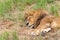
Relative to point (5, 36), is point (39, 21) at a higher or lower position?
higher

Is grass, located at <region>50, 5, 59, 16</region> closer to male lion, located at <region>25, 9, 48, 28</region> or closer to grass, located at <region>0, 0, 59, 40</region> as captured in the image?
grass, located at <region>0, 0, 59, 40</region>

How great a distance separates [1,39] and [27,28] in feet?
2.77

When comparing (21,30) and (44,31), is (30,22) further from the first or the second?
(44,31)

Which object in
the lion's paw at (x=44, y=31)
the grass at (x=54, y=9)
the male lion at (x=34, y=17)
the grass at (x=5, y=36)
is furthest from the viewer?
the grass at (x=54, y=9)

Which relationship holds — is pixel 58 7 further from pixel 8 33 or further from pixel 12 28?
pixel 8 33

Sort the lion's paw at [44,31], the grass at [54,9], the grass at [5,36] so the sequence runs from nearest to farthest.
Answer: the grass at [5,36]
the lion's paw at [44,31]
the grass at [54,9]

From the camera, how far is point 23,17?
559 cm

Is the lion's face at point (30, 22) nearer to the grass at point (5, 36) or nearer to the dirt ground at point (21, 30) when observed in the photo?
the dirt ground at point (21, 30)

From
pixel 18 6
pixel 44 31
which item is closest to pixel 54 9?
pixel 18 6

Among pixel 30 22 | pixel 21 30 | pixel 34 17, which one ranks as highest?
pixel 34 17

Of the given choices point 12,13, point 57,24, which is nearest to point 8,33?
point 57,24

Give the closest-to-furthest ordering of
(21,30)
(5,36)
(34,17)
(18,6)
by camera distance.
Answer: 1. (5,36)
2. (21,30)
3. (34,17)
4. (18,6)

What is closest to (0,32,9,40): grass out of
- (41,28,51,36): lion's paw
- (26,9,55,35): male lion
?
(26,9,55,35): male lion

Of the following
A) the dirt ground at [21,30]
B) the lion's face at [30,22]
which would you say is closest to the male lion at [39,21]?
the lion's face at [30,22]
